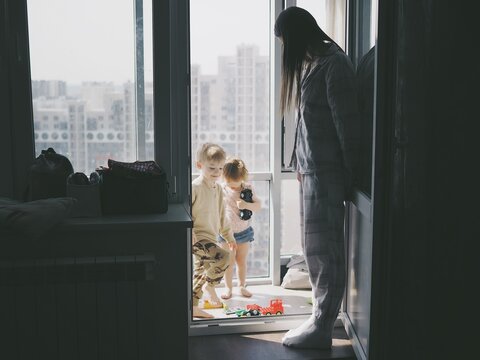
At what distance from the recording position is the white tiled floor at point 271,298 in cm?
336

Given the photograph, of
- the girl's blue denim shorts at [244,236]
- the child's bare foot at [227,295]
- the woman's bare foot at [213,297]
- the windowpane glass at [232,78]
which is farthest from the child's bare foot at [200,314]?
the windowpane glass at [232,78]

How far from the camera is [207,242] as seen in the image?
329 cm

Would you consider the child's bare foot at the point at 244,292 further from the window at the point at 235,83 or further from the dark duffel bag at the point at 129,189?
the dark duffel bag at the point at 129,189

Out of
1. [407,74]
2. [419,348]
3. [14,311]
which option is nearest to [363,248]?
[419,348]

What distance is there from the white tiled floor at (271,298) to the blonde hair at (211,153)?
80cm

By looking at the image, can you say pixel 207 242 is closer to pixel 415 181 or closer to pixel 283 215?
pixel 283 215

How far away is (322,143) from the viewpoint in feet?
8.97

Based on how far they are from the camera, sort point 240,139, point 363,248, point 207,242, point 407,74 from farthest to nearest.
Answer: point 240,139 < point 207,242 < point 363,248 < point 407,74

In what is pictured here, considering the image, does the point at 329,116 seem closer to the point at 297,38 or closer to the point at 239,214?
the point at 297,38

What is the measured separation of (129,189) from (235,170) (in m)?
1.12

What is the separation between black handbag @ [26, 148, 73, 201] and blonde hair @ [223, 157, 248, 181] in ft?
3.80

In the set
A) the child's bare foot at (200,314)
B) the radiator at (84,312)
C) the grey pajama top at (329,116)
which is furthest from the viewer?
the child's bare foot at (200,314)

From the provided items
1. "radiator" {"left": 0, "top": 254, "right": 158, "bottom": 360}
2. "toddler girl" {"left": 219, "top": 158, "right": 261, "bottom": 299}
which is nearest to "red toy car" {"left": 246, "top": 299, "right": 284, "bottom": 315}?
"toddler girl" {"left": 219, "top": 158, "right": 261, "bottom": 299}

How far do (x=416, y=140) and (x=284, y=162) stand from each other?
138 cm
